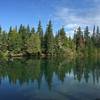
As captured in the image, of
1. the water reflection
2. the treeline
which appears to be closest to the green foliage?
the treeline

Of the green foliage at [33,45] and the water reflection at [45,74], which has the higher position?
the green foliage at [33,45]

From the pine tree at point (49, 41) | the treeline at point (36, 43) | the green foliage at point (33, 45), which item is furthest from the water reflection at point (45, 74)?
the pine tree at point (49, 41)

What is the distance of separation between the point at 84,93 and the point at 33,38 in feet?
266

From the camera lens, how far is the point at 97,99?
81.8 ft

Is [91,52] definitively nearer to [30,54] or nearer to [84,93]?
[30,54]

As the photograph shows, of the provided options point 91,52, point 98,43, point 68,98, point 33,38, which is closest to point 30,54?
point 33,38

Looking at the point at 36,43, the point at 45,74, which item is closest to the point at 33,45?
the point at 36,43

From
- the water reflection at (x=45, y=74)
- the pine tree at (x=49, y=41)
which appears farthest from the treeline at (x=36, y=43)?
the water reflection at (x=45, y=74)

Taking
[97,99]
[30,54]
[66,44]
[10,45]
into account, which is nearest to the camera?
[97,99]

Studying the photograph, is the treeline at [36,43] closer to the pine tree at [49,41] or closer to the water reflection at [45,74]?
the pine tree at [49,41]

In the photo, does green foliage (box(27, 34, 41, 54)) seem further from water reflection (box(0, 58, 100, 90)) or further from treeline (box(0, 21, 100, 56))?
water reflection (box(0, 58, 100, 90))

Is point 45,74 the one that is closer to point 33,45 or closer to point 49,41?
point 33,45

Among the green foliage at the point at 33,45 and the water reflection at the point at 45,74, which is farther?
the green foliage at the point at 33,45

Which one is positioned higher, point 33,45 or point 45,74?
A: point 33,45
